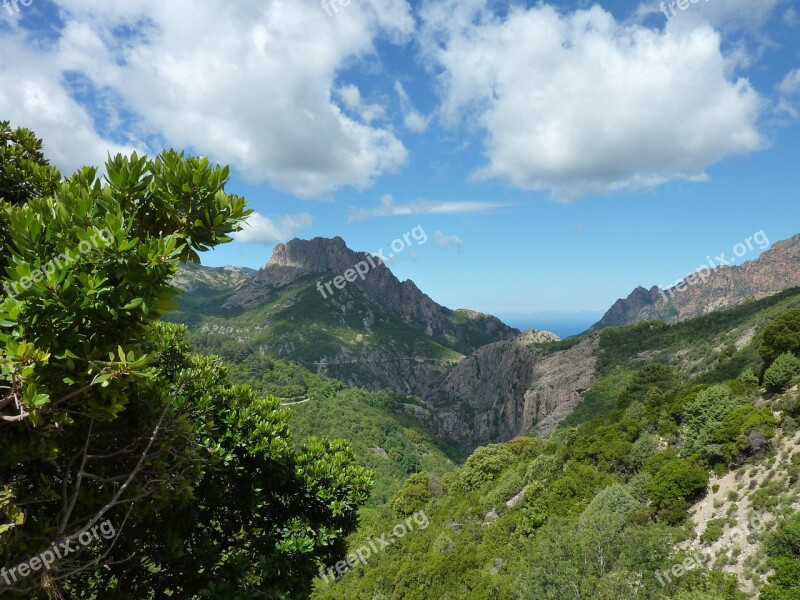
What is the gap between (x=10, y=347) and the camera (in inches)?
126

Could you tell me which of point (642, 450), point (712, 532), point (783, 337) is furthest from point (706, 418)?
point (712, 532)

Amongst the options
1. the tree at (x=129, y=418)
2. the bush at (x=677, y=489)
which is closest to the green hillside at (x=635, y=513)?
the bush at (x=677, y=489)

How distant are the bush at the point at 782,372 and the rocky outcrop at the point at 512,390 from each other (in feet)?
197

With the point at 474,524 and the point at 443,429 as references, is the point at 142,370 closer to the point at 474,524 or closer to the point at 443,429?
the point at 474,524

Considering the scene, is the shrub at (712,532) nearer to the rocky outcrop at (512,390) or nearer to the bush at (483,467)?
the bush at (483,467)

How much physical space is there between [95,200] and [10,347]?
1.60 m

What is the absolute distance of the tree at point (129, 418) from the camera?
353 cm

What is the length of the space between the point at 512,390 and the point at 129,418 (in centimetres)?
12907

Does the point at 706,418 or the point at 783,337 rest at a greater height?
the point at 783,337

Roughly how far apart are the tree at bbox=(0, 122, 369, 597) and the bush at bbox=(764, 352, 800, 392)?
3889 centimetres

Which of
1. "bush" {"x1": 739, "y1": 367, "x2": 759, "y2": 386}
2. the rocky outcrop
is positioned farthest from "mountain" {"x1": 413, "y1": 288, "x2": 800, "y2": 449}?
"bush" {"x1": 739, "y1": 367, "x2": 759, "y2": 386}

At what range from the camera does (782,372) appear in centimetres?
3188

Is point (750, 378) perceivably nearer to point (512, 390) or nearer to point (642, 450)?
point (642, 450)

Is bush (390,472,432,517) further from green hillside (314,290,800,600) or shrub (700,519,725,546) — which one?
shrub (700,519,725,546)
